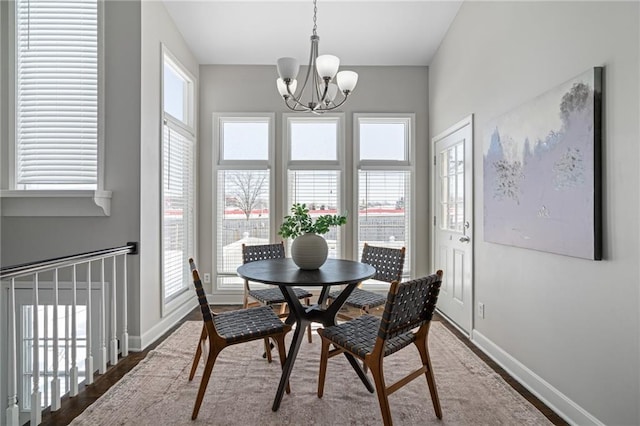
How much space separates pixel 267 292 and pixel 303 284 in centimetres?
111

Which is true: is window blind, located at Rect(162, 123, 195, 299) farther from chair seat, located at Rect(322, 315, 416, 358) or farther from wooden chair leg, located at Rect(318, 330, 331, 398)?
chair seat, located at Rect(322, 315, 416, 358)

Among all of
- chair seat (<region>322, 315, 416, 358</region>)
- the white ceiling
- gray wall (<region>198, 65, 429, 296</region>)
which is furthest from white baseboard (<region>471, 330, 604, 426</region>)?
the white ceiling

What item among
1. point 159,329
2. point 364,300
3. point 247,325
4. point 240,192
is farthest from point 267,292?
point 240,192

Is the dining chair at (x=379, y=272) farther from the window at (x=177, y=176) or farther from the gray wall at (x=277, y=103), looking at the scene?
the window at (x=177, y=176)

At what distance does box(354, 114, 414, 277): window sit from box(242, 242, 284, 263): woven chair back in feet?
4.23

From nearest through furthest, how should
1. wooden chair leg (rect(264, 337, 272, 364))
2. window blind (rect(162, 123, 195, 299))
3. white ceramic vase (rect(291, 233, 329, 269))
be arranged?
white ceramic vase (rect(291, 233, 329, 269))
wooden chair leg (rect(264, 337, 272, 364))
window blind (rect(162, 123, 195, 299))

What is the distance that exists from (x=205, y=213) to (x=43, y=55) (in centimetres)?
210

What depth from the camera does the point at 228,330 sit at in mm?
2059

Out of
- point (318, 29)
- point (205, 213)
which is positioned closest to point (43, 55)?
point (205, 213)

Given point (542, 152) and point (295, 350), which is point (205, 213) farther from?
point (542, 152)

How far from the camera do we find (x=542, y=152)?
216cm

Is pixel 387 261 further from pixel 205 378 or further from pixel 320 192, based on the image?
pixel 205 378

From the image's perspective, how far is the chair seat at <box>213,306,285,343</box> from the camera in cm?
200

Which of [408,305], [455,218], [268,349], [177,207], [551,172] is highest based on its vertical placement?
[551,172]
